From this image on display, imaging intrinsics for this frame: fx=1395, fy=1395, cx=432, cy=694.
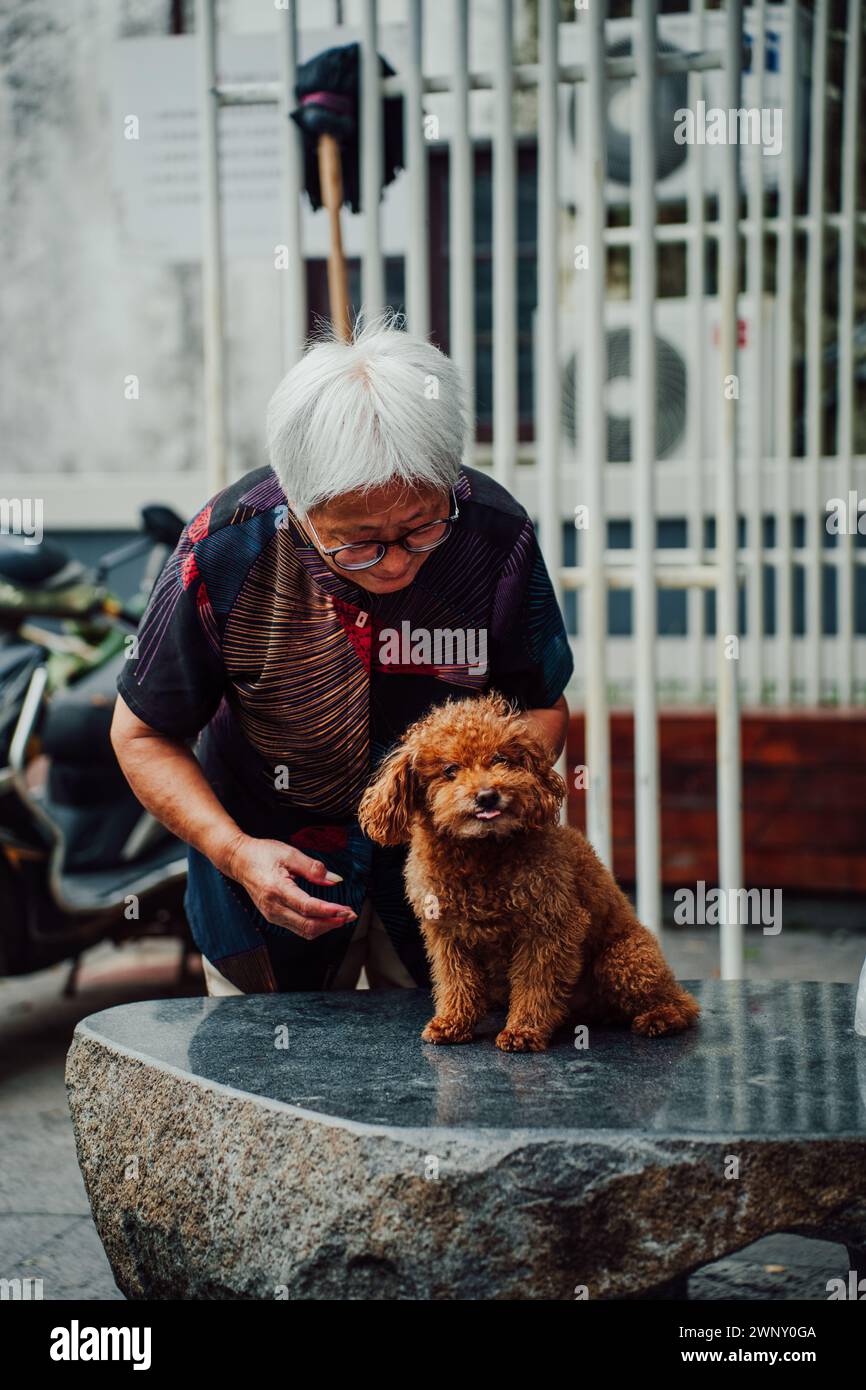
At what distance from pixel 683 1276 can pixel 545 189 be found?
2888 millimetres

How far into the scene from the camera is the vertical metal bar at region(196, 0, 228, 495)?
12.5ft

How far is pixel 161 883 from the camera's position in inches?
177

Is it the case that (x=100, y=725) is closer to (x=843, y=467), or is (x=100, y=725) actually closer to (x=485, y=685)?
(x=485, y=685)

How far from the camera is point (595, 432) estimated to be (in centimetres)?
391

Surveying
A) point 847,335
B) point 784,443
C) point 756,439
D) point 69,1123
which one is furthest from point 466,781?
point 847,335

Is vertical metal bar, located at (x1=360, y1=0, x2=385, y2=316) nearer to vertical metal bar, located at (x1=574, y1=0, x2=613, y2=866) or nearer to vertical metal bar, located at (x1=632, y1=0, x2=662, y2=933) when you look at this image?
Answer: vertical metal bar, located at (x1=574, y1=0, x2=613, y2=866)

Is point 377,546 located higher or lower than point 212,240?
lower

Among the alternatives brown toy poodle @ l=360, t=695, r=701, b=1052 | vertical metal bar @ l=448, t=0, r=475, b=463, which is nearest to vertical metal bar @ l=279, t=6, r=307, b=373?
vertical metal bar @ l=448, t=0, r=475, b=463

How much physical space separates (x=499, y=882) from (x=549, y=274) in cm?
228

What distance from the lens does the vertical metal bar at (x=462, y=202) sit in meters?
3.80

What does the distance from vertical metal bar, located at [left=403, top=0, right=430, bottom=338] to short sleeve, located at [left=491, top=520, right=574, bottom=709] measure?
1357 millimetres

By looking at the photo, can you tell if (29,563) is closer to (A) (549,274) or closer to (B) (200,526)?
(A) (549,274)

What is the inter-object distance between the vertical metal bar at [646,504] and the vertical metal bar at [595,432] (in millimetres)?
105
